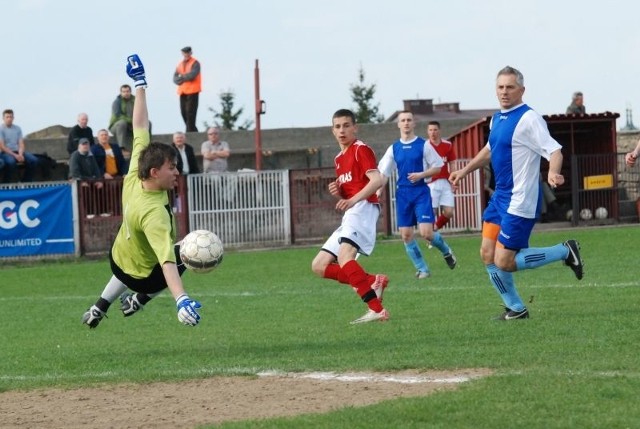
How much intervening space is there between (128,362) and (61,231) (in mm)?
15228

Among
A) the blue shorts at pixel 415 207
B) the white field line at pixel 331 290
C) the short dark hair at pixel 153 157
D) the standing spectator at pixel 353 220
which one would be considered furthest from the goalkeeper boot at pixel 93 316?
the blue shorts at pixel 415 207

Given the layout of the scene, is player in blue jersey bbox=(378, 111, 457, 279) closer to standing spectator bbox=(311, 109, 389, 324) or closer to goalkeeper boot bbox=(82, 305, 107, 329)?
standing spectator bbox=(311, 109, 389, 324)

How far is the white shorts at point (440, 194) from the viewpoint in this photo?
19.8 metres

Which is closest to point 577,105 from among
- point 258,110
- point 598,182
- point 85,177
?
point 598,182

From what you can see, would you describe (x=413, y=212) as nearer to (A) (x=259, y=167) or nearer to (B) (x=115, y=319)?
(B) (x=115, y=319)

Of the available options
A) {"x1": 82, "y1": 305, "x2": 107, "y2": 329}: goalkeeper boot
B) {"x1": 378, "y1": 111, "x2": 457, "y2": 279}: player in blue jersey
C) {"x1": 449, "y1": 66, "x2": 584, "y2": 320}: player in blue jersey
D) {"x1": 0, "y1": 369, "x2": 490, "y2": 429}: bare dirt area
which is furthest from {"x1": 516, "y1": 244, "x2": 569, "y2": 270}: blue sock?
{"x1": 378, "y1": 111, "x2": 457, "y2": 279}: player in blue jersey

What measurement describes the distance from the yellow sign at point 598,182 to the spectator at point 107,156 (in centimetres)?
1066

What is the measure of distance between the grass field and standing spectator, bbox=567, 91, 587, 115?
1358cm

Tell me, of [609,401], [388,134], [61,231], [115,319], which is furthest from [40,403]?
[388,134]

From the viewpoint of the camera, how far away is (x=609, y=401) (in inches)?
276

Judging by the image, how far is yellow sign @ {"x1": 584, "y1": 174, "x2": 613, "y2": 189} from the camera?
29625mm

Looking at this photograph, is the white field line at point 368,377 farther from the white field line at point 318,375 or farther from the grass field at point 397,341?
the grass field at point 397,341

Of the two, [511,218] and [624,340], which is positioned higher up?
[511,218]

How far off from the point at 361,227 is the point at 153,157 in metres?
2.68
